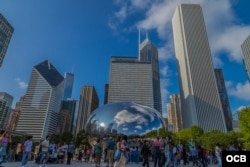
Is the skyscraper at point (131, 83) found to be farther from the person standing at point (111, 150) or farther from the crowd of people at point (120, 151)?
the person standing at point (111, 150)

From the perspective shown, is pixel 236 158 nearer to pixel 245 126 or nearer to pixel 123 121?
pixel 123 121

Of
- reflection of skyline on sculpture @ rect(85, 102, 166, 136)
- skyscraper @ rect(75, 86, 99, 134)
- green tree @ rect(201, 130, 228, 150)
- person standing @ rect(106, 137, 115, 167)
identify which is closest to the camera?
person standing @ rect(106, 137, 115, 167)

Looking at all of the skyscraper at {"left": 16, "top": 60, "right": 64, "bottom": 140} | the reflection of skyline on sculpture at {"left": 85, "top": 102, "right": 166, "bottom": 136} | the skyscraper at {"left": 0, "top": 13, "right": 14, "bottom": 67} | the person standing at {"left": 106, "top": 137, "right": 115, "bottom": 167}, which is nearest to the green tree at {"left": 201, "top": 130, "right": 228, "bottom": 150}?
the reflection of skyline on sculpture at {"left": 85, "top": 102, "right": 166, "bottom": 136}

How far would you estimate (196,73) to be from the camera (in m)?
142

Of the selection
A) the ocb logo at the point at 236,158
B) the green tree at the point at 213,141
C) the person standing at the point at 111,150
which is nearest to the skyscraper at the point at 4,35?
the green tree at the point at 213,141

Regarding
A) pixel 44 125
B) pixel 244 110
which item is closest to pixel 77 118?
A: pixel 44 125

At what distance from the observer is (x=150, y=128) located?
20250 millimetres

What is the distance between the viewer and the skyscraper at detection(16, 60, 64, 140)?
524 feet

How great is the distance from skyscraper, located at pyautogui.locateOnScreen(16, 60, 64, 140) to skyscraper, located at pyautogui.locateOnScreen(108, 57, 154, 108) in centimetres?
5485

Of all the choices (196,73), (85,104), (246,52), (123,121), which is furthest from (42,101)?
(246,52)

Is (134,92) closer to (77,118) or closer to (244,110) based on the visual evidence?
(77,118)

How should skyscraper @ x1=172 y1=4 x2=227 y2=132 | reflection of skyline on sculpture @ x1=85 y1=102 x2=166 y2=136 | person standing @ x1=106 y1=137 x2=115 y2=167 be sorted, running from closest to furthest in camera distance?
1. person standing @ x1=106 y1=137 x2=115 y2=167
2. reflection of skyline on sculpture @ x1=85 y1=102 x2=166 y2=136
3. skyscraper @ x1=172 y1=4 x2=227 y2=132

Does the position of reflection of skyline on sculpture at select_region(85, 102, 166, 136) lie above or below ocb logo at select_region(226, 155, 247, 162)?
above

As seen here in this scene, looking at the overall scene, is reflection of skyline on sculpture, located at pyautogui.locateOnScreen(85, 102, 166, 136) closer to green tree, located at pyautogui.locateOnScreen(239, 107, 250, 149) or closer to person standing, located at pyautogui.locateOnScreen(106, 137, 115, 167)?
person standing, located at pyautogui.locateOnScreen(106, 137, 115, 167)
